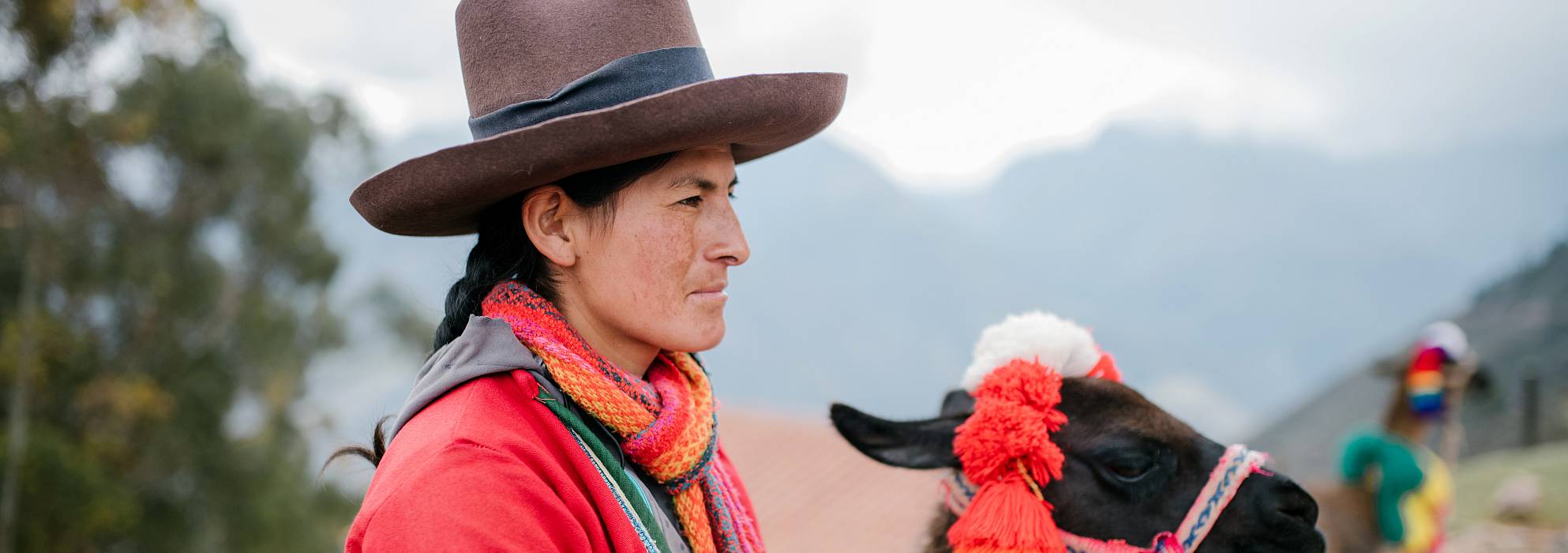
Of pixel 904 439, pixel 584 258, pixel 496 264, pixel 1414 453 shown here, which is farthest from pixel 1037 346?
pixel 1414 453

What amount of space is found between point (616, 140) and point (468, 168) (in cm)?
25

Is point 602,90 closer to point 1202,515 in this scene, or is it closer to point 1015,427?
point 1015,427

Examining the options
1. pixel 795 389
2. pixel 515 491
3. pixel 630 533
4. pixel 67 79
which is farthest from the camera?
pixel 795 389

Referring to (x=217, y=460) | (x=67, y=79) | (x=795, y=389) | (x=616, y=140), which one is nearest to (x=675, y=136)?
(x=616, y=140)

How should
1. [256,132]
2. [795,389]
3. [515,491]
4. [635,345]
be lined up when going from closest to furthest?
[515,491] < [635,345] < [256,132] < [795,389]

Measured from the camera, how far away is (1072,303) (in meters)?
48.0

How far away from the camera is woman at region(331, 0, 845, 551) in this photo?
5.18 ft

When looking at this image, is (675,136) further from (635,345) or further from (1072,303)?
(1072,303)

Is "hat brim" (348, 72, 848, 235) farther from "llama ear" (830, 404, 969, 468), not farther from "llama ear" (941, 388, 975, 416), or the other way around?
"llama ear" (941, 388, 975, 416)

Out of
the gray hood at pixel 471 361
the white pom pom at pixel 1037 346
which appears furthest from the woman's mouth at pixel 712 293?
the white pom pom at pixel 1037 346

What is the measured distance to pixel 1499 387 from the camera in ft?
42.5

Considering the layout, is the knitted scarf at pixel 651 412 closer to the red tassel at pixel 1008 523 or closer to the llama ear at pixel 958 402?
the red tassel at pixel 1008 523

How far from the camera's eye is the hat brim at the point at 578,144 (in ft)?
5.24

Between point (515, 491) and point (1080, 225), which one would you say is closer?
point (515, 491)
